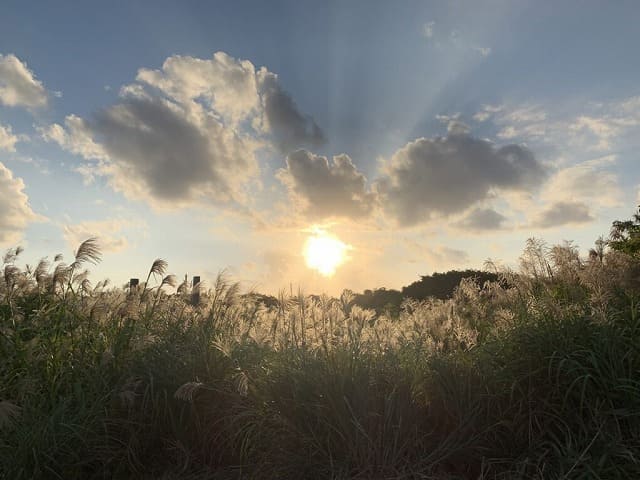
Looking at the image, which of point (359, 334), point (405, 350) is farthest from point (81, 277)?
point (405, 350)

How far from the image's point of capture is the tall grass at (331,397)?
4.36 metres

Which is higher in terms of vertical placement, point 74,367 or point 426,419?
point 74,367

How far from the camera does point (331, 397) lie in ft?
14.9

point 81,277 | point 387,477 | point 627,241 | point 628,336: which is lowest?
point 387,477

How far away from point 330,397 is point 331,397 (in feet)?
0.11

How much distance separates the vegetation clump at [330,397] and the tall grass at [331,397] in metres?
0.02

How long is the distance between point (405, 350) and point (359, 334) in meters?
0.55

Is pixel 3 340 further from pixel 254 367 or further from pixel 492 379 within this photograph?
pixel 492 379

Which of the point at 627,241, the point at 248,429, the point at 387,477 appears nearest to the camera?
the point at 387,477

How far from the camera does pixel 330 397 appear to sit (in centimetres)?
452

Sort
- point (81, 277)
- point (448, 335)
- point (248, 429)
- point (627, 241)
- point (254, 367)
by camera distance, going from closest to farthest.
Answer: point (248, 429)
point (254, 367)
point (448, 335)
point (81, 277)
point (627, 241)

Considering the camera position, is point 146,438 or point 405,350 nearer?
point 146,438

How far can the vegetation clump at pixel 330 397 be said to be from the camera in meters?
4.36

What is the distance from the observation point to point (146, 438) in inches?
194
